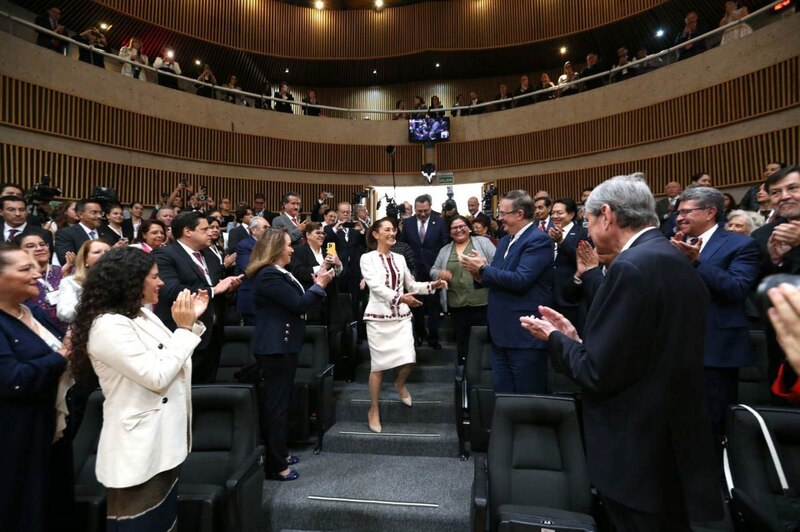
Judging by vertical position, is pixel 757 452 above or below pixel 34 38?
below

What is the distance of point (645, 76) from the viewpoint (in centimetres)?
835

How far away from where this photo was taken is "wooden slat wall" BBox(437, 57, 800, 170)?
6.74m

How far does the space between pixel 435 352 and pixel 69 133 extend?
699cm

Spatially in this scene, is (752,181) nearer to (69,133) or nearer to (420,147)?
(420,147)

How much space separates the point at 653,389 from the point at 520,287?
127 cm

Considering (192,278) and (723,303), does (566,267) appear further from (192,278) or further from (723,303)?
(192,278)

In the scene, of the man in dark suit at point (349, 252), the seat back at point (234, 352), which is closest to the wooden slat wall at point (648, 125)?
the man in dark suit at point (349, 252)

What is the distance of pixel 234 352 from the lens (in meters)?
3.28

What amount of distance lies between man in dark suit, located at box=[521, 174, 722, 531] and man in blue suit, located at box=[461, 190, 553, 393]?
121 cm

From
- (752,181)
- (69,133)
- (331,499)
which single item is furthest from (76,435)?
(752,181)

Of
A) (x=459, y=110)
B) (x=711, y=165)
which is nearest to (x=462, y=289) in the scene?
(x=711, y=165)

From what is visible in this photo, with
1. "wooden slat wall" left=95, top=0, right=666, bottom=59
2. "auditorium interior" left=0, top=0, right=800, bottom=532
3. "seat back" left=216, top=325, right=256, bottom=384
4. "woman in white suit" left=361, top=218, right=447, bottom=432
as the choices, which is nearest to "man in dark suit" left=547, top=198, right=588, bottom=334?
"auditorium interior" left=0, top=0, right=800, bottom=532

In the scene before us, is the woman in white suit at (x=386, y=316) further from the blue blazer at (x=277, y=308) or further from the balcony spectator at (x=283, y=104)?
the balcony spectator at (x=283, y=104)

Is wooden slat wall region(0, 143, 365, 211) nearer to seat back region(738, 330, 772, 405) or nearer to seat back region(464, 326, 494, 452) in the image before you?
seat back region(464, 326, 494, 452)
